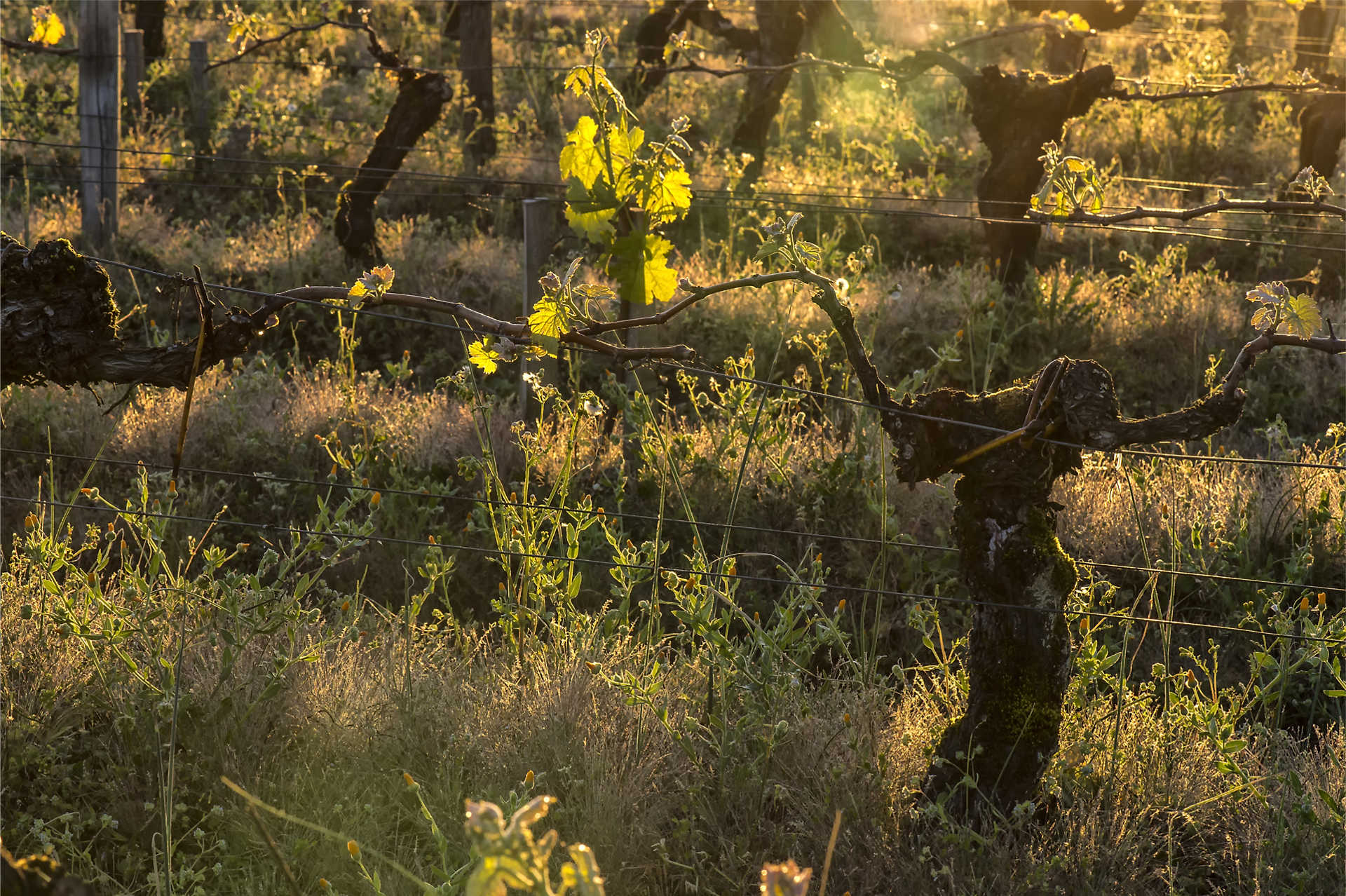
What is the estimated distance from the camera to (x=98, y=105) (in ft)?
24.3

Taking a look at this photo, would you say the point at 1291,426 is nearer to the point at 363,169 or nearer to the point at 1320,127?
the point at 1320,127

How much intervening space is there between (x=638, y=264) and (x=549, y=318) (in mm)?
217

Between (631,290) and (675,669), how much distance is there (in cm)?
134

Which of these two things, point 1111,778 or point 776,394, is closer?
point 1111,778

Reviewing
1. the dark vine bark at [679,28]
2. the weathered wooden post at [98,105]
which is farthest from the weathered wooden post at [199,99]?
the dark vine bark at [679,28]

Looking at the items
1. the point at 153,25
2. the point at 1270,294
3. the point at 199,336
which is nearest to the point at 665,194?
the point at 199,336

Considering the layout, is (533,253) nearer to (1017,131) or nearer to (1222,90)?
(1222,90)

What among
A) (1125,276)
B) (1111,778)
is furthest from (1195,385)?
(1111,778)

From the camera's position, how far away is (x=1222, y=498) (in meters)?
4.27

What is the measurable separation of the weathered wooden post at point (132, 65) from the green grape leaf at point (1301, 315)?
395 inches

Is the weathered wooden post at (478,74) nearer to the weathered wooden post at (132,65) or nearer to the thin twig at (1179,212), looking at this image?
the weathered wooden post at (132,65)

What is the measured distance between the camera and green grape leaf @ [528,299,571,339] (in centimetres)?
220

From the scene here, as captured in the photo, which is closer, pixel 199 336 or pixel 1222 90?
pixel 199 336

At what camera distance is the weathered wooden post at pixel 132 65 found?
32.8 ft
